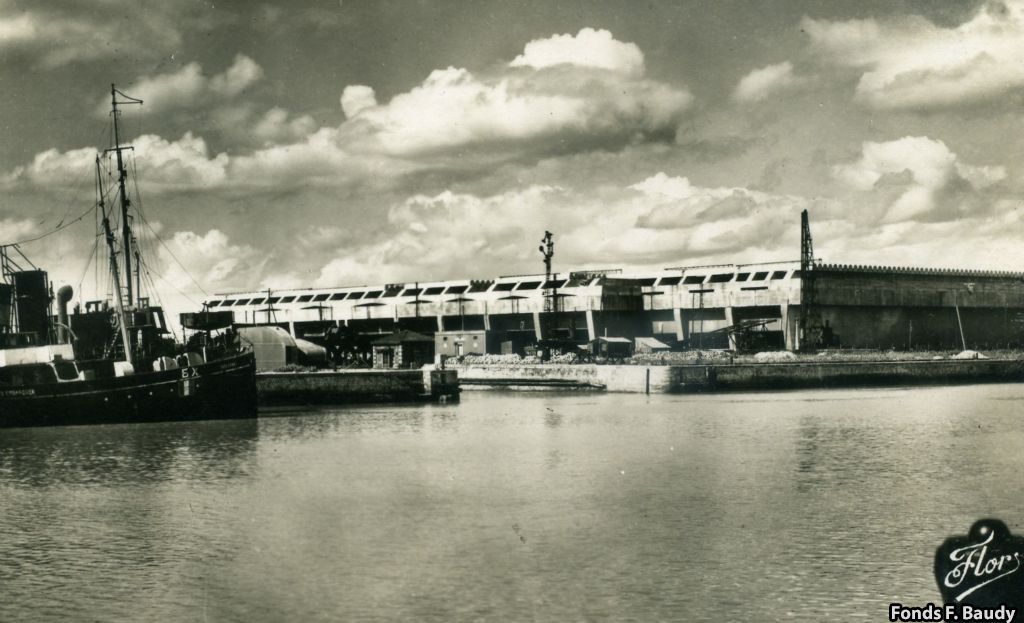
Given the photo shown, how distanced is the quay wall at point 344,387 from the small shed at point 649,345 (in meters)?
45.2

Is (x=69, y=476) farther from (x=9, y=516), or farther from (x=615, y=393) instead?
(x=615, y=393)

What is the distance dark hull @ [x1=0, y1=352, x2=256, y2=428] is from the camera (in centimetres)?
5109

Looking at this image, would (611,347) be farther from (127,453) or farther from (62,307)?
(127,453)

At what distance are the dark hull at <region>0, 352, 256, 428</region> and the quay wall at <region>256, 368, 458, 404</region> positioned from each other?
40.0 feet

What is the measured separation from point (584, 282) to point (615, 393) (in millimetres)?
46073

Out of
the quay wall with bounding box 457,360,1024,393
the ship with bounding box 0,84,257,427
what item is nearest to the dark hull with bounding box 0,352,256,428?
the ship with bounding box 0,84,257,427

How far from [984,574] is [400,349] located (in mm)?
87945

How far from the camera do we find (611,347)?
353ft

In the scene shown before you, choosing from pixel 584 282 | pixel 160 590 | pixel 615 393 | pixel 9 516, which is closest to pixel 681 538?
pixel 160 590

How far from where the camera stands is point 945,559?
12484mm

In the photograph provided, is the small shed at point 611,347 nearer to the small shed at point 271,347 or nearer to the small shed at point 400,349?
the small shed at point 400,349

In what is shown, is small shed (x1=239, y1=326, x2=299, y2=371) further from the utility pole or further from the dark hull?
the utility pole

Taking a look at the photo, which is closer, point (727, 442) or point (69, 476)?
point (69, 476)

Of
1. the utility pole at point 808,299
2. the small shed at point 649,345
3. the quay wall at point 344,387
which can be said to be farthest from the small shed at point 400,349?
the utility pole at point 808,299
